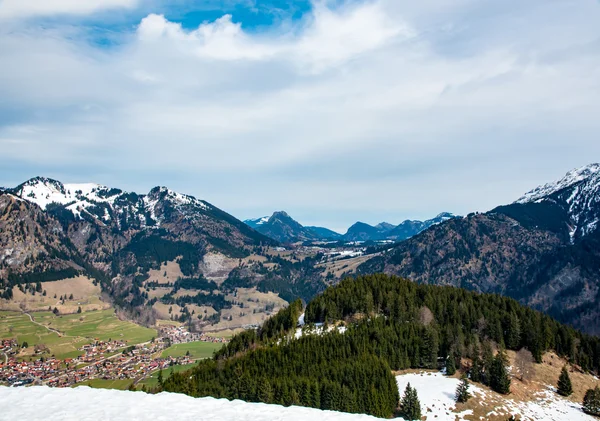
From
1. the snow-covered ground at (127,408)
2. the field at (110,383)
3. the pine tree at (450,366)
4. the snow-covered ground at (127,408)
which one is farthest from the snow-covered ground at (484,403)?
the field at (110,383)

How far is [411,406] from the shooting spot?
71812 millimetres

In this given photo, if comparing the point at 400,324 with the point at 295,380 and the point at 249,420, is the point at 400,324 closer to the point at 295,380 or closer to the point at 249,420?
the point at 295,380

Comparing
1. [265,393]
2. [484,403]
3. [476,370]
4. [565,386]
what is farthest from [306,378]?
[565,386]

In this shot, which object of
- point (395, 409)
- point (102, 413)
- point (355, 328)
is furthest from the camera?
point (355, 328)

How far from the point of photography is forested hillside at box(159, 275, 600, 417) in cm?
8156

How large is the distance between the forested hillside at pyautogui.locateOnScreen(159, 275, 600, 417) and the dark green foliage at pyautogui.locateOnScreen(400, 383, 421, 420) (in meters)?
3.93

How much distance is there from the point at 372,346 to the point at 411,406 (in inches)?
1109

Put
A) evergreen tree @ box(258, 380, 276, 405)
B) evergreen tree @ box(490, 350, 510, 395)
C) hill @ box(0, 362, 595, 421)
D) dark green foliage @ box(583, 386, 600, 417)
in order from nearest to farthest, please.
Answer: hill @ box(0, 362, 595, 421), evergreen tree @ box(258, 380, 276, 405), dark green foliage @ box(583, 386, 600, 417), evergreen tree @ box(490, 350, 510, 395)

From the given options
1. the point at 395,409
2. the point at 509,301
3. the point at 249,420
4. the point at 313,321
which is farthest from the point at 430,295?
the point at 249,420

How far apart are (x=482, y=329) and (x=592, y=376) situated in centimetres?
2980

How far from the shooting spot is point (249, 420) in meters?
26.1

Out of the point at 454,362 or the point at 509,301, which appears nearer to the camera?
the point at 454,362

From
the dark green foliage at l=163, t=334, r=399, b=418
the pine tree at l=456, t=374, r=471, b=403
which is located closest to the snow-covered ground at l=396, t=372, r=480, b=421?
the pine tree at l=456, t=374, r=471, b=403

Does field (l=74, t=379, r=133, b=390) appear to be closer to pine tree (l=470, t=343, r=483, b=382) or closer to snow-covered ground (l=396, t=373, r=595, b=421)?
snow-covered ground (l=396, t=373, r=595, b=421)
